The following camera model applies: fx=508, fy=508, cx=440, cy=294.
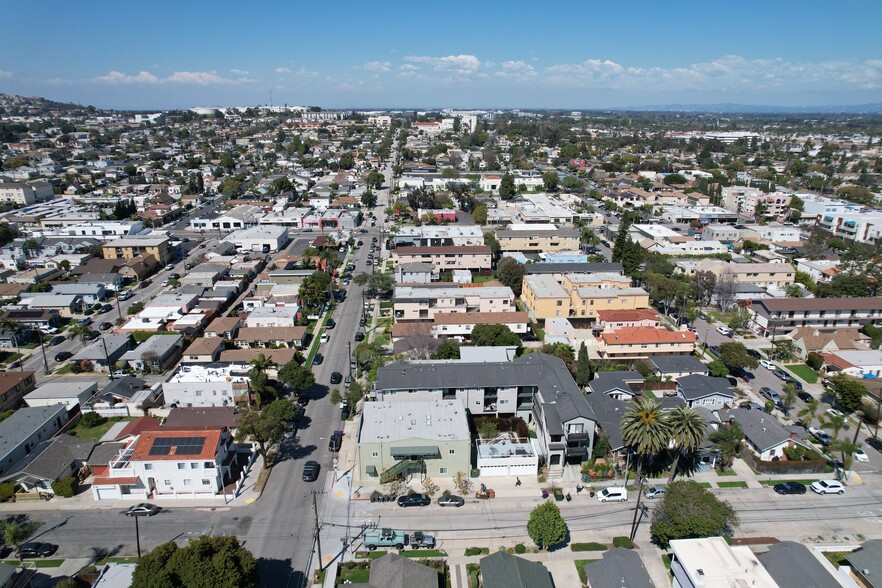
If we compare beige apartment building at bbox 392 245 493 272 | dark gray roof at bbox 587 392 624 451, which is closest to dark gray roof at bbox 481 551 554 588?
dark gray roof at bbox 587 392 624 451

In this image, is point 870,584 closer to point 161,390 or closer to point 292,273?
point 161,390

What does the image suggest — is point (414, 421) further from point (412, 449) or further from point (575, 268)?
point (575, 268)

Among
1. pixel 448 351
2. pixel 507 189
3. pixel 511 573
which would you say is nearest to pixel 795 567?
pixel 511 573

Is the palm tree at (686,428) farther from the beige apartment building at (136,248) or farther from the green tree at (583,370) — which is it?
the beige apartment building at (136,248)

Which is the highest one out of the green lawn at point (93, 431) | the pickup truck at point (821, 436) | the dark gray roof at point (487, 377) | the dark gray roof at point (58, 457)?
the dark gray roof at point (487, 377)

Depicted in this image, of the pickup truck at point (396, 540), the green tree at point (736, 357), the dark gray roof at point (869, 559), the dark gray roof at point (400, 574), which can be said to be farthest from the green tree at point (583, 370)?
the dark gray roof at point (400, 574)

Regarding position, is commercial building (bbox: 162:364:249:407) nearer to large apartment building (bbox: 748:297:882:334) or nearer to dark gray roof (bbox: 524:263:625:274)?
dark gray roof (bbox: 524:263:625:274)
